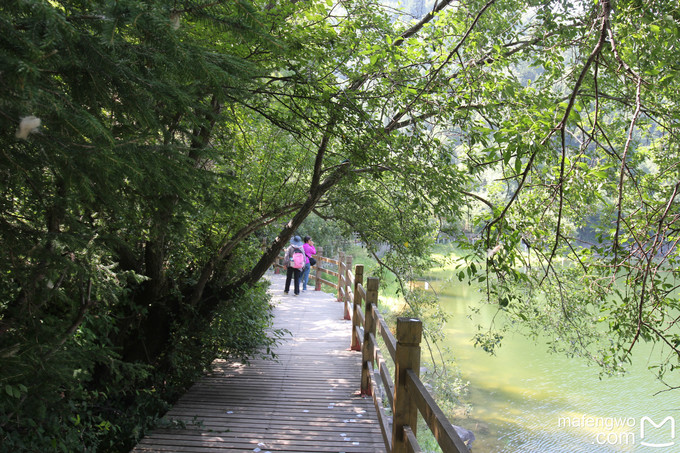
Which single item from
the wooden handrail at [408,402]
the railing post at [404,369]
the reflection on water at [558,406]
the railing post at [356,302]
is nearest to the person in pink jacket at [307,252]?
the reflection on water at [558,406]

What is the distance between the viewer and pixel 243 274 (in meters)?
6.84

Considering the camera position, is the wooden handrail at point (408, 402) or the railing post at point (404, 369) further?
the railing post at point (404, 369)

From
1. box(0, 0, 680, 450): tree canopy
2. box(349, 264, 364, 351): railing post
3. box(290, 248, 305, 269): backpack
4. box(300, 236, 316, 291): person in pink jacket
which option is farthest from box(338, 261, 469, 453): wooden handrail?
box(300, 236, 316, 291): person in pink jacket

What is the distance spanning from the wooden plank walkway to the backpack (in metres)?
3.76

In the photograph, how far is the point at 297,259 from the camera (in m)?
11.6

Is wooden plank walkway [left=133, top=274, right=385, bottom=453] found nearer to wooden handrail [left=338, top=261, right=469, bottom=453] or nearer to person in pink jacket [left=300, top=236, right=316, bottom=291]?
wooden handrail [left=338, top=261, right=469, bottom=453]

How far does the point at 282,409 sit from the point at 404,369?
7.44 feet

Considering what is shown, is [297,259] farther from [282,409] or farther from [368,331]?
[282,409]

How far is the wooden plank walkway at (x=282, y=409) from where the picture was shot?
13.6ft

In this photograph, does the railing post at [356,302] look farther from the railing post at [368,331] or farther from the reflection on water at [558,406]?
the reflection on water at [558,406]

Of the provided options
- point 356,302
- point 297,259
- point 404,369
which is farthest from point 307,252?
point 404,369

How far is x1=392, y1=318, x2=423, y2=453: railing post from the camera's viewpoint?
3.08m

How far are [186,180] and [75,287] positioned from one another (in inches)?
72.0

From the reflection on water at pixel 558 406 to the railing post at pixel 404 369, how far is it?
592cm
